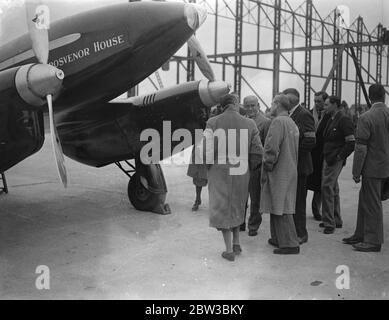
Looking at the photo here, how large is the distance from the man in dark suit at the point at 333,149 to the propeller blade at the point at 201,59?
1787 mm

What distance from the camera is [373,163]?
16.1 feet

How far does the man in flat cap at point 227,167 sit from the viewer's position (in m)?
4.62

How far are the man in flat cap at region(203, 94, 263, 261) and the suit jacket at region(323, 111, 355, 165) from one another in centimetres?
167

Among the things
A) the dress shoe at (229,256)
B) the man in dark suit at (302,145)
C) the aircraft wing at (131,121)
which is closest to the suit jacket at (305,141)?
the man in dark suit at (302,145)

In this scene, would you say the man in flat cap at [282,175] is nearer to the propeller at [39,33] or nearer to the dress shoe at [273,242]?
the dress shoe at [273,242]

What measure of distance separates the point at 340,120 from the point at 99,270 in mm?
3531

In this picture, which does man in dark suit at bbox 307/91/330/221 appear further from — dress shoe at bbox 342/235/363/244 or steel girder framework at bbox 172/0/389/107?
steel girder framework at bbox 172/0/389/107

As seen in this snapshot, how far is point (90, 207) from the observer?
769cm

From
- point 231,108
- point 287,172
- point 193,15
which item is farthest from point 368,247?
point 193,15

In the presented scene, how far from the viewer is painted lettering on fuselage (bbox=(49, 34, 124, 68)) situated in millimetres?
5797

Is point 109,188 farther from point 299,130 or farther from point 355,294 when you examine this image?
point 355,294

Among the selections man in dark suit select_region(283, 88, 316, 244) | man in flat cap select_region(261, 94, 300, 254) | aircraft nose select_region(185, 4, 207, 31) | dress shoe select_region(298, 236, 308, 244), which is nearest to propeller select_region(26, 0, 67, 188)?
aircraft nose select_region(185, 4, 207, 31)

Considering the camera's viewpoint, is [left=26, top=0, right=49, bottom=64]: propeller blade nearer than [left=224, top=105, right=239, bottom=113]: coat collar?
No

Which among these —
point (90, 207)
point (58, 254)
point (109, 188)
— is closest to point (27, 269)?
point (58, 254)
